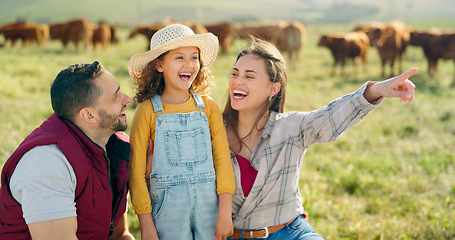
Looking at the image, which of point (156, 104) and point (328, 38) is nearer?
point (156, 104)

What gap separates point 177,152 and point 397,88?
141 cm

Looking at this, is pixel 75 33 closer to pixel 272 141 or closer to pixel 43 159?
pixel 272 141

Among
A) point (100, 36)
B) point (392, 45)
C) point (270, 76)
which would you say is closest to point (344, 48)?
point (392, 45)

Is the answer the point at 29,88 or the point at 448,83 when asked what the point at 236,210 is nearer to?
the point at 29,88

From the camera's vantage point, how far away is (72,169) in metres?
2.06

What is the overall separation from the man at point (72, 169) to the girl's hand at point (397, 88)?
5.04ft

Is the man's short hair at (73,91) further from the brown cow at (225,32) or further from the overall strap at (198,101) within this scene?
the brown cow at (225,32)

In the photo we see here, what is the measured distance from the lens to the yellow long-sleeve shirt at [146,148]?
2.49 m

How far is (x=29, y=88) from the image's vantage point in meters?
9.33

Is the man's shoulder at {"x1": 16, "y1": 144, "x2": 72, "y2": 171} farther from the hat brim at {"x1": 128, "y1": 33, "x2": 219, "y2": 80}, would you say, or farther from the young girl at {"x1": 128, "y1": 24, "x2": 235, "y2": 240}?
the hat brim at {"x1": 128, "y1": 33, "x2": 219, "y2": 80}

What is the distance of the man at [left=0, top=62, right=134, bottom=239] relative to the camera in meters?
1.91

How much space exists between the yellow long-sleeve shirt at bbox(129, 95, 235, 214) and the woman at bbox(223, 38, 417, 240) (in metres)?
0.18

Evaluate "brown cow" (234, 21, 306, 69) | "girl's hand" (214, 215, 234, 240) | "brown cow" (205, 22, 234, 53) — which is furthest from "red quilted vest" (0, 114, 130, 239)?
"brown cow" (205, 22, 234, 53)

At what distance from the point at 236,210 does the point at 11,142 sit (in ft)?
12.1
